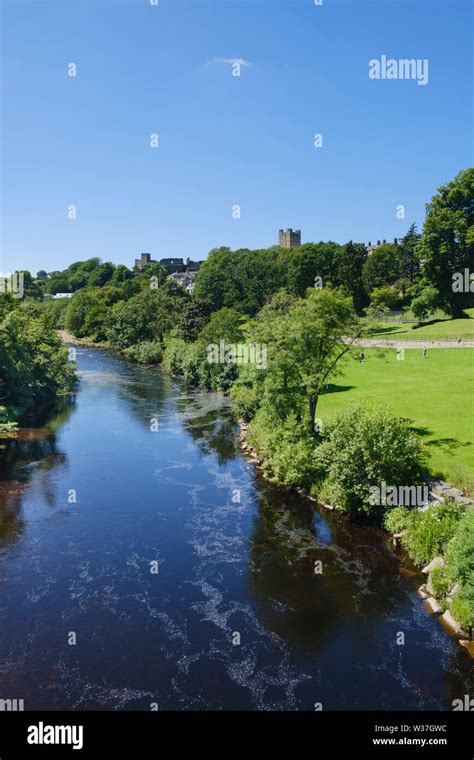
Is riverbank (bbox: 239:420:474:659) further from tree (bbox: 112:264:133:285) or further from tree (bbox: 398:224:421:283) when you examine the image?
tree (bbox: 112:264:133:285)

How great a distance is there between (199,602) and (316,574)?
5116 mm

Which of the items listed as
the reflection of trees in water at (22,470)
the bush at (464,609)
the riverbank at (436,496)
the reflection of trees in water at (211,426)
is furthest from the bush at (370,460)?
the reflection of trees in water at (22,470)

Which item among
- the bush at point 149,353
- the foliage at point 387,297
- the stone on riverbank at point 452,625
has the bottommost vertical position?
the stone on riverbank at point 452,625

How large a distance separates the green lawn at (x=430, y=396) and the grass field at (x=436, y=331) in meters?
6.35

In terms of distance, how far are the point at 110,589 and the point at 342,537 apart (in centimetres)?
1102

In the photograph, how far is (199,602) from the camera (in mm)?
21797

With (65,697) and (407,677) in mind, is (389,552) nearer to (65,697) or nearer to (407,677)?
(407,677)

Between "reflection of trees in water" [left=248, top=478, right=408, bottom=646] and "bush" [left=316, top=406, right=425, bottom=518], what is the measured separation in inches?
50.4

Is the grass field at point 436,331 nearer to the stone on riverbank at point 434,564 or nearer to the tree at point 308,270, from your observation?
the tree at point 308,270

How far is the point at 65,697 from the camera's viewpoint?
55.0ft

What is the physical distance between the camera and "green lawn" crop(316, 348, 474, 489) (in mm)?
29730

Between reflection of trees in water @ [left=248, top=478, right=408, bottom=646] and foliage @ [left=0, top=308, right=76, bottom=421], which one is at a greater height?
foliage @ [left=0, top=308, right=76, bottom=421]

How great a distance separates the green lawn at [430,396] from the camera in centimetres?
2973
